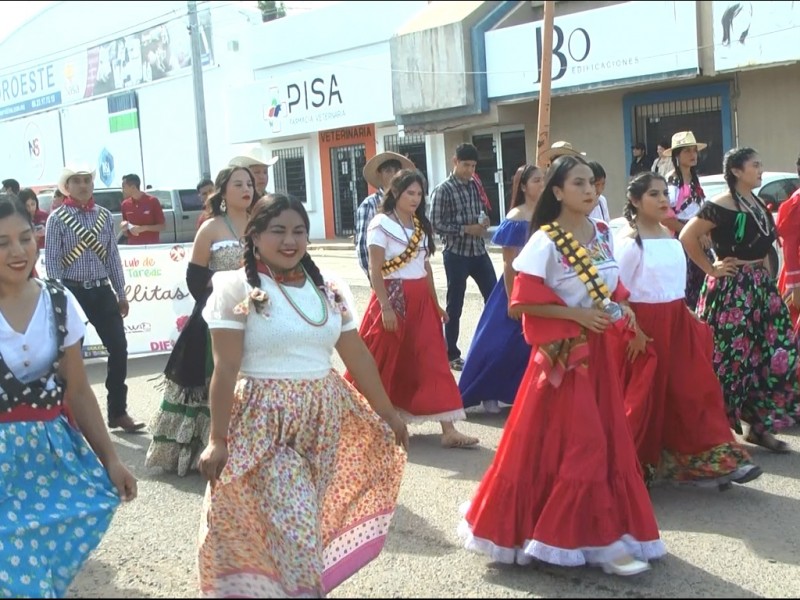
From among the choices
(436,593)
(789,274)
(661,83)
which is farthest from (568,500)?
(661,83)

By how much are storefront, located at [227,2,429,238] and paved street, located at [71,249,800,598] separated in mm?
18241

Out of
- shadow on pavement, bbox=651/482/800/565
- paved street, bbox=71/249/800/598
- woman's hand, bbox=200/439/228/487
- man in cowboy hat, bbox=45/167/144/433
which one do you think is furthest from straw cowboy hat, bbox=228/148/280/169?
woman's hand, bbox=200/439/228/487

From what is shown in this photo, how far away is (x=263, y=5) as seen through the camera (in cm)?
6009

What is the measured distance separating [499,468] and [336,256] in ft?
59.7

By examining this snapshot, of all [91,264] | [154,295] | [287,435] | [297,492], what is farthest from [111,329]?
[297,492]

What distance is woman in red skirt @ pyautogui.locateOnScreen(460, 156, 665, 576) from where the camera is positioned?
425 cm

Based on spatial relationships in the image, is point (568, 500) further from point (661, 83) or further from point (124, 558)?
point (661, 83)

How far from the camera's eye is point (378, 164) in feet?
26.1

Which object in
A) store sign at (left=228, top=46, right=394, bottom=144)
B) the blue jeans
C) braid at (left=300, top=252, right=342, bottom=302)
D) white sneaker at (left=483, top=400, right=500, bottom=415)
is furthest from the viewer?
store sign at (left=228, top=46, right=394, bottom=144)

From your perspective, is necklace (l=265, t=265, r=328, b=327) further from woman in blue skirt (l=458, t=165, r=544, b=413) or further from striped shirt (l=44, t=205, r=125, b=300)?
striped shirt (l=44, t=205, r=125, b=300)

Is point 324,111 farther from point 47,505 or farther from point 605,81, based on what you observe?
point 47,505

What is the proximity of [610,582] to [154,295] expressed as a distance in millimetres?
7747

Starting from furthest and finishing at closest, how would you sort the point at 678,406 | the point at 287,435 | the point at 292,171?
the point at 292,171 < the point at 678,406 < the point at 287,435

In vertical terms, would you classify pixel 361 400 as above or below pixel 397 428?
above
